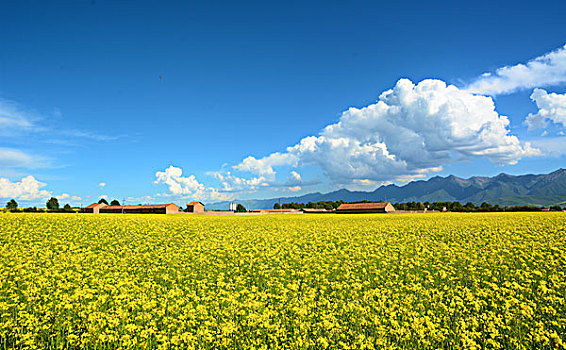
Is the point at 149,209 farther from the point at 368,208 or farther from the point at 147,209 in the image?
the point at 368,208

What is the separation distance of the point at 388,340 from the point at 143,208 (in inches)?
4989

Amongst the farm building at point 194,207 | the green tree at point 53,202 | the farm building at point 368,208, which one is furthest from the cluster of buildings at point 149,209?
the farm building at point 368,208

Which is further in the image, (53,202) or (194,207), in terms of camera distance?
(53,202)

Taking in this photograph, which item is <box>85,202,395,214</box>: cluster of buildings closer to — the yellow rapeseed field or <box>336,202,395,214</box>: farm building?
<box>336,202,395,214</box>: farm building

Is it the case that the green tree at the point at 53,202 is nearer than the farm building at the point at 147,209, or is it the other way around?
the farm building at the point at 147,209

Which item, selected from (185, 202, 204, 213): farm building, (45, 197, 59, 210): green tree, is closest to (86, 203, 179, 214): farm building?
(185, 202, 204, 213): farm building

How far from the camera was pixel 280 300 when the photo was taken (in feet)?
34.2

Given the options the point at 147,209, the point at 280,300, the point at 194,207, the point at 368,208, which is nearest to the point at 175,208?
the point at 194,207

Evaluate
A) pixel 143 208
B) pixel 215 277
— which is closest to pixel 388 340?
pixel 215 277

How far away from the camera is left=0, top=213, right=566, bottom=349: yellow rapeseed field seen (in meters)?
7.84

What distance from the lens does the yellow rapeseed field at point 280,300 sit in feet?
Answer: 25.7

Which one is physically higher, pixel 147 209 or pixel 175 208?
pixel 147 209

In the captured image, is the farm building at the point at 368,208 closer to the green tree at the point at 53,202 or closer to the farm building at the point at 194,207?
the farm building at the point at 194,207

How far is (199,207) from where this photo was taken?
129750 mm
